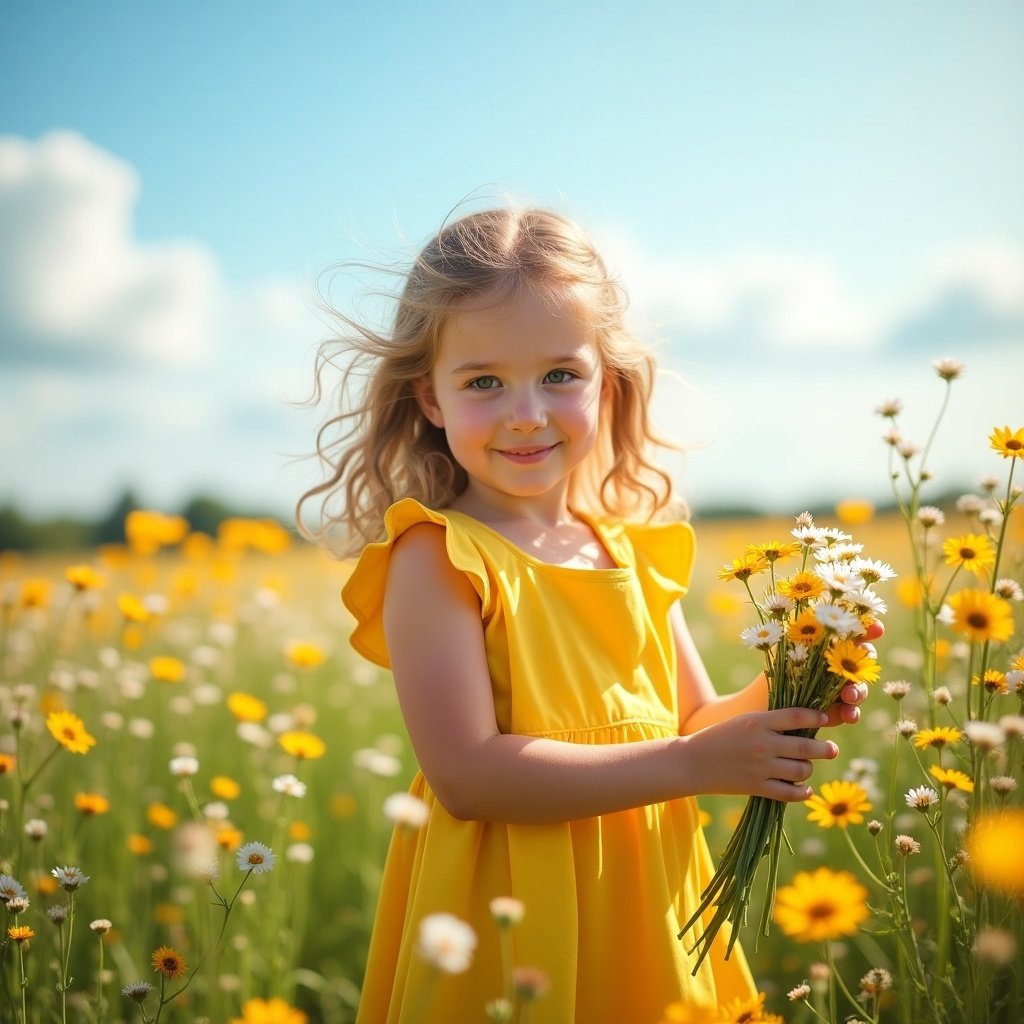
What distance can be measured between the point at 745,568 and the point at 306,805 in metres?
2.07

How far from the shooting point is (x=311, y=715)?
2.46 meters

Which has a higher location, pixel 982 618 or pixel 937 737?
pixel 982 618

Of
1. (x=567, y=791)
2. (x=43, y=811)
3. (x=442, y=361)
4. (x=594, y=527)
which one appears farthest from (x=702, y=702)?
(x=43, y=811)

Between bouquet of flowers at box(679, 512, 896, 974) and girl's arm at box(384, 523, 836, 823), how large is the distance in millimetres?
57

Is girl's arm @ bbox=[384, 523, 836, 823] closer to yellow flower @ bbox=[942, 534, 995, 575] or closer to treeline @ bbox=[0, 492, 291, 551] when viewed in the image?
yellow flower @ bbox=[942, 534, 995, 575]

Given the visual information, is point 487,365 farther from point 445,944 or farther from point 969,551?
point 445,944

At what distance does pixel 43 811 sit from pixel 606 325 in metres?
2.03

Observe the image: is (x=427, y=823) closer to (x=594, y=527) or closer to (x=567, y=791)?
(x=567, y=791)

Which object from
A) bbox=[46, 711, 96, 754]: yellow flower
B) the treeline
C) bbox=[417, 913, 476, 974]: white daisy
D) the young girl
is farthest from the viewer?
the treeline

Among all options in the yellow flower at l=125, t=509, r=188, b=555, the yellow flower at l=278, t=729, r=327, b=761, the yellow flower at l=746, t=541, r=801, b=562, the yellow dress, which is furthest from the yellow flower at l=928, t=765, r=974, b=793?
the yellow flower at l=125, t=509, r=188, b=555

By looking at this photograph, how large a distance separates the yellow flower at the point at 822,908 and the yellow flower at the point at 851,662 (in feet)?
0.96

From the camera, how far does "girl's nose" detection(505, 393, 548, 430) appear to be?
155 centimetres

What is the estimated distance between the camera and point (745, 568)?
4.53 ft

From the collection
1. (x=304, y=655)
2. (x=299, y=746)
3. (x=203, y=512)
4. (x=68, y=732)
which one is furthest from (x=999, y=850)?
(x=203, y=512)
